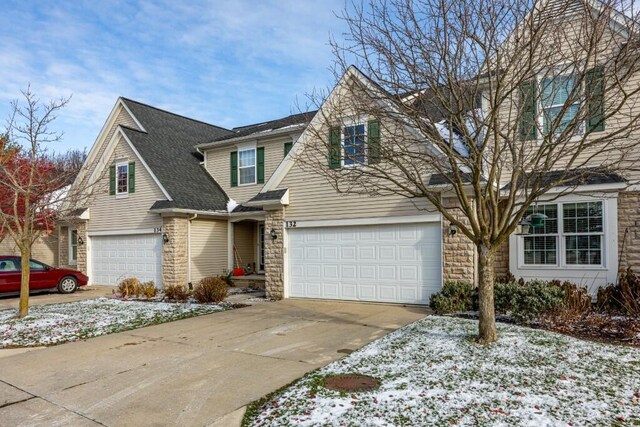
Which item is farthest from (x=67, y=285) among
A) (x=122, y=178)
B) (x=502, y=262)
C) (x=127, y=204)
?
(x=502, y=262)

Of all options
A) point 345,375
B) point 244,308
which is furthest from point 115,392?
point 244,308

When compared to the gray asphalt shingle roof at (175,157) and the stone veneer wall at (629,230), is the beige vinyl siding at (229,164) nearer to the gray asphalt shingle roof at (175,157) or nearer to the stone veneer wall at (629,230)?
the gray asphalt shingle roof at (175,157)

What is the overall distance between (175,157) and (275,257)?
7.41 metres

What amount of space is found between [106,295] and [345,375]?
476 inches

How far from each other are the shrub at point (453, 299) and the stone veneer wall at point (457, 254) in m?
0.37

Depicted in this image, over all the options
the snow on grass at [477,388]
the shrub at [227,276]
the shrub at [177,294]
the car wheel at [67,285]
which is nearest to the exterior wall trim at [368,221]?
the shrub at [177,294]

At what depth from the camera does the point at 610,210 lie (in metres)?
10.5

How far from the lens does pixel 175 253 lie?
1571 cm

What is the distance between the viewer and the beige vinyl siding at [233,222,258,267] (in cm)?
1831

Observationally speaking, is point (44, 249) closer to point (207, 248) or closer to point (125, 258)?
point (125, 258)

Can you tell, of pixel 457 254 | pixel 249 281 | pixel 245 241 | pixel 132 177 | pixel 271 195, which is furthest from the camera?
pixel 245 241

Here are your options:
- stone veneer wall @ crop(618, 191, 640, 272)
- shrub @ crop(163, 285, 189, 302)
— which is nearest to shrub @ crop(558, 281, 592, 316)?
stone veneer wall @ crop(618, 191, 640, 272)

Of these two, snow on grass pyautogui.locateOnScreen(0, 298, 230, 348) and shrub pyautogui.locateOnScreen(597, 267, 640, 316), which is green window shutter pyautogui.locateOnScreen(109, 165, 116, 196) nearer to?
snow on grass pyautogui.locateOnScreen(0, 298, 230, 348)

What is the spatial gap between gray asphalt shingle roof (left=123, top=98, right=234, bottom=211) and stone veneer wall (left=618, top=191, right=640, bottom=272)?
12772 millimetres
